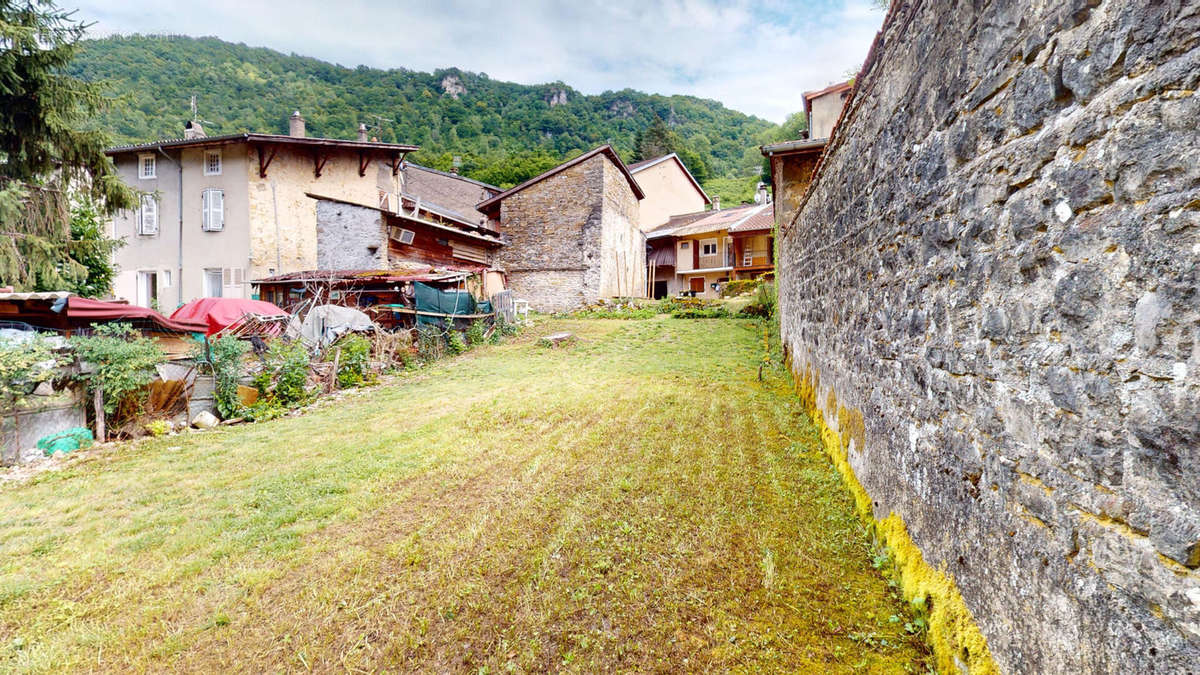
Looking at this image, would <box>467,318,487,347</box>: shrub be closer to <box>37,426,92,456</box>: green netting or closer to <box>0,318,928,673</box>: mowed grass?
<box>0,318,928,673</box>: mowed grass

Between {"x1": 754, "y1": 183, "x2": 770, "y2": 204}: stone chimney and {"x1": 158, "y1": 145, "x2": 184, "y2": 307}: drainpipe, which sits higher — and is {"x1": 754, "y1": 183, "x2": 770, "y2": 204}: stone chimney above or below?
above

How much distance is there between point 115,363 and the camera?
22.3ft

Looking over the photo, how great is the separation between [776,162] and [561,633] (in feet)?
39.2

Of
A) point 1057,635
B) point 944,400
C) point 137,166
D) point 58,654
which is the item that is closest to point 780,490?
point 944,400

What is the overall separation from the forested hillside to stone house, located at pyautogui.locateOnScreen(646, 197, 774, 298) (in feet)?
47.3

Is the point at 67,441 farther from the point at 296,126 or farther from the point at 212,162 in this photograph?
the point at 296,126

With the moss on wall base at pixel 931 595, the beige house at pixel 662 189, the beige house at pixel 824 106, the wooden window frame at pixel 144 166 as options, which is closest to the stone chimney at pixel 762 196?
the beige house at pixel 662 189

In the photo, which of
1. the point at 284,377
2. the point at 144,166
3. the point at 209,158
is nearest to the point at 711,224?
the point at 209,158

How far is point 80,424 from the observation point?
6734 mm

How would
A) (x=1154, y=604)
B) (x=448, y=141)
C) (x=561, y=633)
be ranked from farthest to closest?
(x=448, y=141), (x=561, y=633), (x=1154, y=604)

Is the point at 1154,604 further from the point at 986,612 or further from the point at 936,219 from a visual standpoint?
the point at 936,219

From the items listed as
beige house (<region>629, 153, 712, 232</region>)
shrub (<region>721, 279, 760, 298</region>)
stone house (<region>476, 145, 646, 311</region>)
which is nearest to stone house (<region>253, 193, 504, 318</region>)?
stone house (<region>476, 145, 646, 311</region>)

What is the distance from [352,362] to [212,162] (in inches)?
615

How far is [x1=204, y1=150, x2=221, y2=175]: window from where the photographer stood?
18.9 metres
